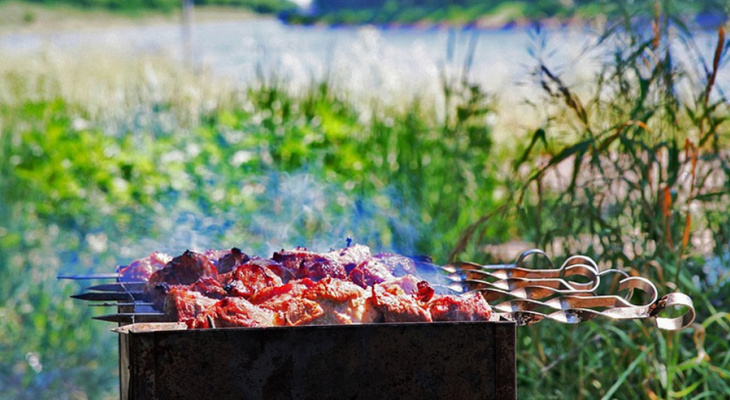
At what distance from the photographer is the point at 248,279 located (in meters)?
2.01

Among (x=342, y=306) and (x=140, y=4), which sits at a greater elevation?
(x=140, y=4)

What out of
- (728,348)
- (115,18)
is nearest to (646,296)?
(728,348)

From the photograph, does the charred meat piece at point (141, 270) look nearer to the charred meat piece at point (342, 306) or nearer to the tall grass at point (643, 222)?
the charred meat piece at point (342, 306)

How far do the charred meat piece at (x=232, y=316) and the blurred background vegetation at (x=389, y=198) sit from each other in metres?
1.41

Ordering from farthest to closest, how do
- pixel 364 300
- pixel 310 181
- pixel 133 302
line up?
pixel 310 181 < pixel 133 302 < pixel 364 300

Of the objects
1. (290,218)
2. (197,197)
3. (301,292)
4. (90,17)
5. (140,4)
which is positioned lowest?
(301,292)

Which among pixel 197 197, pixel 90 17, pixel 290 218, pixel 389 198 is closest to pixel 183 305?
pixel 290 218

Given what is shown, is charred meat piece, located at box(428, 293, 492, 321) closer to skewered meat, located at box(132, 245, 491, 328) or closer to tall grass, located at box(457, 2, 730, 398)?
skewered meat, located at box(132, 245, 491, 328)

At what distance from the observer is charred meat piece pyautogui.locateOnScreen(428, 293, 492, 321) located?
5.77 ft

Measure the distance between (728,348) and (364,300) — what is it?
6.30ft

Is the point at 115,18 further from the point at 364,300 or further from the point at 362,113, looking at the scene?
the point at 364,300

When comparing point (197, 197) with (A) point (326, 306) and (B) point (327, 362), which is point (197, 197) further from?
(B) point (327, 362)

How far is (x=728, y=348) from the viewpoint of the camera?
3174mm

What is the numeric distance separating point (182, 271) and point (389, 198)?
2.76 metres
